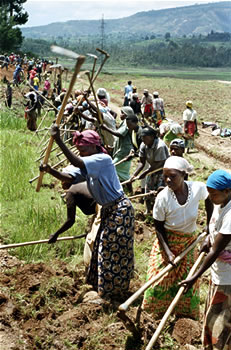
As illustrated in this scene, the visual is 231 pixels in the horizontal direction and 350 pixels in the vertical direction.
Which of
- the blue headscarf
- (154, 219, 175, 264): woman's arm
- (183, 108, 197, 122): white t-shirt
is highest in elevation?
the blue headscarf

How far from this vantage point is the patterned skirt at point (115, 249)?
3.74 metres

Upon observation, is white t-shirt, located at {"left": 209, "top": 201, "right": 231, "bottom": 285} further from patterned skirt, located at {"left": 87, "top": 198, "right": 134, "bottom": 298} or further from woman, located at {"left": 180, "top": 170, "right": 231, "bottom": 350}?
patterned skirt, located at {"left": 87, "top": 198, "right": 134, "bottom": 298}

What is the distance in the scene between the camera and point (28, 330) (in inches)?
141

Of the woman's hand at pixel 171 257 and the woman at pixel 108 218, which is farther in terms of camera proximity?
the woman at pixel 108 218

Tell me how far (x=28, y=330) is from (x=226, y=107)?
68.3 feet

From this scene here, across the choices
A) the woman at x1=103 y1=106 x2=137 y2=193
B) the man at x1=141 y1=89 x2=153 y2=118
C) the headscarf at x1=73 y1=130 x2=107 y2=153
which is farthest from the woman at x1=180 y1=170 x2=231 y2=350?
the man at x1=141 y1=89 x2=153 y2=118

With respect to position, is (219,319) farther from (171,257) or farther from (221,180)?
(221,180)

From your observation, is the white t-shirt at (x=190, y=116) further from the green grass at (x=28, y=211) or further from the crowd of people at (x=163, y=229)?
the crowd of people at (x=163, y=229)

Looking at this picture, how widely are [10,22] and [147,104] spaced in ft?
123

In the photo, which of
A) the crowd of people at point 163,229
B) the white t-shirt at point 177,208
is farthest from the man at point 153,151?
the white t-shirt at point 177,208

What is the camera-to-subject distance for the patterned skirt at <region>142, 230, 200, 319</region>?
350cm

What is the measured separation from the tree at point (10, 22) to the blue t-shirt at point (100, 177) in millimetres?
44830

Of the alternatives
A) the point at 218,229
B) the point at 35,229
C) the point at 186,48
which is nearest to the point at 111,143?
the point at 35,229

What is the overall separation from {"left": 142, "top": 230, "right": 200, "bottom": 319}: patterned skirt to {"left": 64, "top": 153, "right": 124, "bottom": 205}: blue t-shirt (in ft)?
1.94
